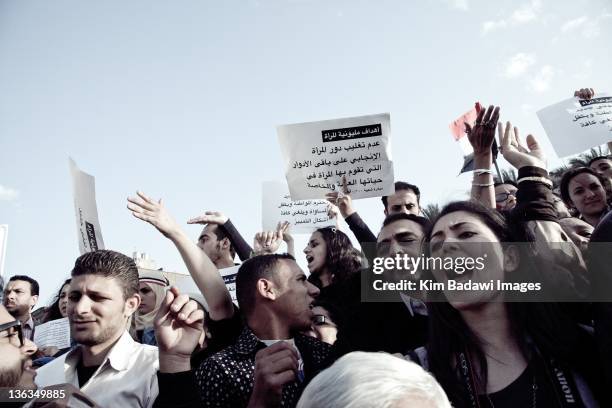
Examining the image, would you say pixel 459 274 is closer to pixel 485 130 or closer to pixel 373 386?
pixel 485 130

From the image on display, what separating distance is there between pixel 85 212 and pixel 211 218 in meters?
0.95

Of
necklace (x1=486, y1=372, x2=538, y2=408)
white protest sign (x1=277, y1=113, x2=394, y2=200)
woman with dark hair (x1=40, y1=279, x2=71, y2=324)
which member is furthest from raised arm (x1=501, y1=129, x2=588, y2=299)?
woman with dark hair (x1=40, y1=279, x2=71, y2=324)

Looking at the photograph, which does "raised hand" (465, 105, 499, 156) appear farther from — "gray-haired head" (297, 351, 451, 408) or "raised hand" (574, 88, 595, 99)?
"raised hand" (574, 88, 595, 99)

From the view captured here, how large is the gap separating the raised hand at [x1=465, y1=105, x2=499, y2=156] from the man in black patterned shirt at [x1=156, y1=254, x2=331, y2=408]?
50.3 inches

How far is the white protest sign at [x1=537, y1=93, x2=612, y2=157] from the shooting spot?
4.75 meters

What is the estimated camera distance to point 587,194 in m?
3.89

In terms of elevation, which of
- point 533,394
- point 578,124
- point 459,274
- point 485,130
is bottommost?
point 533,394

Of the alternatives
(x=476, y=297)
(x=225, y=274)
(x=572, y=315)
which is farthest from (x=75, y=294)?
(x=572, y=315)

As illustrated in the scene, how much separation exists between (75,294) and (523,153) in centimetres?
259

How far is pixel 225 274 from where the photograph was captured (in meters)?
4.32

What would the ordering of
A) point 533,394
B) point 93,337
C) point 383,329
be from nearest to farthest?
point 533,394, point 93,337, point 383,329

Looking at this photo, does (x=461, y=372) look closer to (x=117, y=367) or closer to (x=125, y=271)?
(x=117, y=367)

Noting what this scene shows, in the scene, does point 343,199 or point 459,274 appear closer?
point 459,274

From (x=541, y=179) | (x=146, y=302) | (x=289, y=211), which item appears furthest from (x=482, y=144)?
(x=146, y=302)
